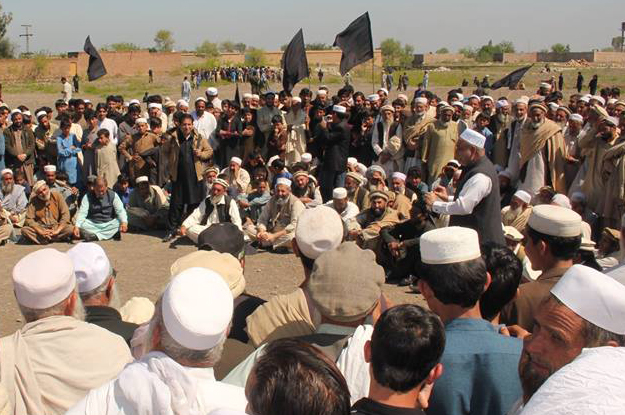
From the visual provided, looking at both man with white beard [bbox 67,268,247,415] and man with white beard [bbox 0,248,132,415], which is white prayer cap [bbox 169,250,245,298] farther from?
man with white beard [bbox 67,268,247,415]

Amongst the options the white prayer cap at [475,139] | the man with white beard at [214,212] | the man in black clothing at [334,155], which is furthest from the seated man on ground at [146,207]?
the white prayer cap at [475,139]

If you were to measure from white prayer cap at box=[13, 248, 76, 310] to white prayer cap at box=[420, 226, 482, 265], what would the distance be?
1.34 metres

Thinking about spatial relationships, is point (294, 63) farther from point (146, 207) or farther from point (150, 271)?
Answer: point (150, 271)

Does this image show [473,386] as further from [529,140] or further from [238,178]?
[238,178]

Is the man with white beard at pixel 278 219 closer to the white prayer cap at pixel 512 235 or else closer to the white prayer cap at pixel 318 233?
the white prayer cap at pixel 512 235

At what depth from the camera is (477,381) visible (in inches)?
91.7

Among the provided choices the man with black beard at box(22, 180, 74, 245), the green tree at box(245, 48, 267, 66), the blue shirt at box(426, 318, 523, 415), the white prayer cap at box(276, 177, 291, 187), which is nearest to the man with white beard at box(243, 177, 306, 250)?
the white prayer cap at box(276, 177, 291, 187)

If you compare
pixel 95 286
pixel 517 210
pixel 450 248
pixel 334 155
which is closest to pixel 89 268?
pixel 95 286

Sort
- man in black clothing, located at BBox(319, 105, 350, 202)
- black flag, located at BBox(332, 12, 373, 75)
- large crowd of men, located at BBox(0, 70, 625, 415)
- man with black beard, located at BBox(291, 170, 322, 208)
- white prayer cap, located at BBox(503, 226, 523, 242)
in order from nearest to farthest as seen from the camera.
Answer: large crowd of men, located at BBox(0, 70, 625, 415) < white prayer cap, located at BBox(503, 226, 523, 242) < man with black beard, located at BBox(291, 170, 322, 208) < man in black clothing, located at BBox(319, 105, 350, 202) < black flag, located at BBox(332, 12, 373, 75)

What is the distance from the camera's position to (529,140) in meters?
7.99

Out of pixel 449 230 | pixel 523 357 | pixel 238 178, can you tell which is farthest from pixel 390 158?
pixel 523 357

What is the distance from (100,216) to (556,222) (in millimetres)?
6582

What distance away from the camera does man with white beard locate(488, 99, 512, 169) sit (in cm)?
866

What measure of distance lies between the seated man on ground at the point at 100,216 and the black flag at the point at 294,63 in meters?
3.62
